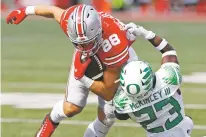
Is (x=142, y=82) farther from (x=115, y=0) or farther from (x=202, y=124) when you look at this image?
(x=115, y=0)

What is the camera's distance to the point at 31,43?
15695 mm

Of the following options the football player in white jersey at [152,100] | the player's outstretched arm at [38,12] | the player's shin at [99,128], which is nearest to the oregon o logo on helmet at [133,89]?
the football player in white jersey at [152,100]

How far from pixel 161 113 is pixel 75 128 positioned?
2.68m

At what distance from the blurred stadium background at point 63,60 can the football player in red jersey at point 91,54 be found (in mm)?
932

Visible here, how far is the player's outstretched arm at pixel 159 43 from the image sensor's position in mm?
5441

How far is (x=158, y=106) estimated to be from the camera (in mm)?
4750

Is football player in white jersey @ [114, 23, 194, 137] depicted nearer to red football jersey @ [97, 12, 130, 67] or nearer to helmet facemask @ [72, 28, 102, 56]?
helmet facemask @ [72, 28, 102, 56]

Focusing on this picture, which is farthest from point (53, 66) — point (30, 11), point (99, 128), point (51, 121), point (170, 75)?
point (170, 75)

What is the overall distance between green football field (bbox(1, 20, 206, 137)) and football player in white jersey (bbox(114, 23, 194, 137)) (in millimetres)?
2025

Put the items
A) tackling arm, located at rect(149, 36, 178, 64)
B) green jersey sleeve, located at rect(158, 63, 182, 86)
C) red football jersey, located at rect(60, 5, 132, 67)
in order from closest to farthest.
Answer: green jersey sleeve, located at rect(158, 63, 182, 86) < tackling arm, located at rect(149, 36, 178, 64) < red football jersey, located at rect(60, 5, 132, 67)

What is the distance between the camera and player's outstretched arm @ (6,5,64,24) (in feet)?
20.5

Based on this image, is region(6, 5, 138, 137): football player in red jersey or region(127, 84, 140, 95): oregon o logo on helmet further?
region(6, 5, 138, 137): football player in red jersey

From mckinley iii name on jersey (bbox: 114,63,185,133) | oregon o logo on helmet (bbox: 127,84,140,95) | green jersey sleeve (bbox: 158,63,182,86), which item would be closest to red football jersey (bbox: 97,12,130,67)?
green jersey sleeve (bbox: 158,63,182,86)

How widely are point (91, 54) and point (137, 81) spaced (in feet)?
3.69
